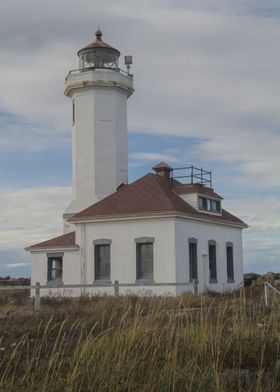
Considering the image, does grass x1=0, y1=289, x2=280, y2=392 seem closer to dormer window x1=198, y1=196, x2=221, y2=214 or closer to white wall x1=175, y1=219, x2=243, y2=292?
white wall x1=175, y1=219, x2=243, y2=292

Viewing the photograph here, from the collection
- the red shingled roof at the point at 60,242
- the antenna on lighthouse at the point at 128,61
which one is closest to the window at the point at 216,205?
the red shingled roof at the point at 60,242

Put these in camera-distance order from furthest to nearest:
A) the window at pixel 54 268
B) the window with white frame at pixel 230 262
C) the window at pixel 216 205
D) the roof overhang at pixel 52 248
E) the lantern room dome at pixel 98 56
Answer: the lantern room dome at pixel 98 56 → the window with white frame at pixel 230 262 → the window at pixel 216 205 → the window at pixel 54 268 → the roof overhang at pixel 52 248

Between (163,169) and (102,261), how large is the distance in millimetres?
5570

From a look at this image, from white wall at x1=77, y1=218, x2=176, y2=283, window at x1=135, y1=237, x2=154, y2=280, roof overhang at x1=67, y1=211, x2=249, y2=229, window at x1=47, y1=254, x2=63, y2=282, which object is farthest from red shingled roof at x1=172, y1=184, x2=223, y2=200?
window at x1=47, y1=254, x2=63, y2=282

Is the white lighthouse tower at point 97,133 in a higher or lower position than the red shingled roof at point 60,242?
higher

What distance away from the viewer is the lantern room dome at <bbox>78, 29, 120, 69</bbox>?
30359 millimetres

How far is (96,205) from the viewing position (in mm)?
26297

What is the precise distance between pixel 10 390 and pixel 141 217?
19.7 m

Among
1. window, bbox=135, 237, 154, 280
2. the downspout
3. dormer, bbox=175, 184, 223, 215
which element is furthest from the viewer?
dormer, bbox=175, 184, 223, 215

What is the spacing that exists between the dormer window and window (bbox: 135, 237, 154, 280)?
320 cm

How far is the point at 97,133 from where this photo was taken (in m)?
29.1

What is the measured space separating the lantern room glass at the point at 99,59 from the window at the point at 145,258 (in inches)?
407

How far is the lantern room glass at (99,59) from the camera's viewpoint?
30.4 metres

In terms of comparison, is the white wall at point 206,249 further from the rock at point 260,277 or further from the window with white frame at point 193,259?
the rock at point 260,277
